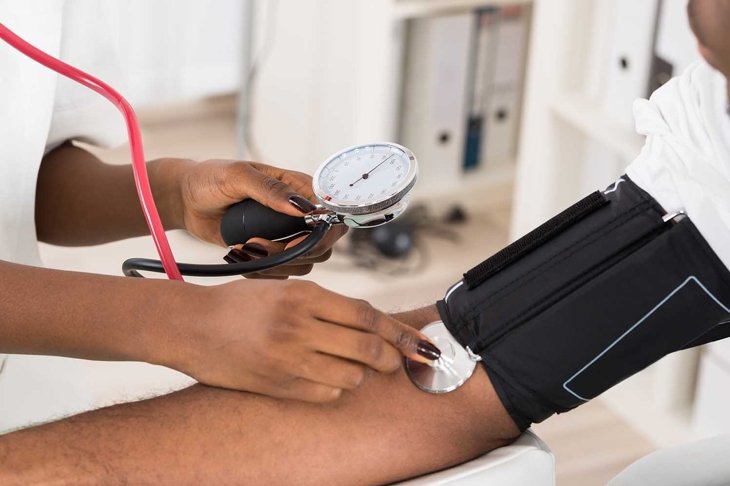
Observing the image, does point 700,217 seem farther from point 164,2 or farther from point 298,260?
point 164,2

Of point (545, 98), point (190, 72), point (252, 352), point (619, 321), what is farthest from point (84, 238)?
point (190, 72)

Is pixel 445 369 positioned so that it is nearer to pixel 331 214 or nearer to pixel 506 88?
pixel 331 214

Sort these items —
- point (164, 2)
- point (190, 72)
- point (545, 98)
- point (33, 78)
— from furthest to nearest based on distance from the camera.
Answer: point (190, 72), point (164, 2), point (545, 98), point (33, 78)

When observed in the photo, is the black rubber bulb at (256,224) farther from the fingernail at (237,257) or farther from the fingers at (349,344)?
the fingers at (349,344)

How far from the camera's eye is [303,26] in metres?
2.87

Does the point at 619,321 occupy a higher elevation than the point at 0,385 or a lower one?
higher

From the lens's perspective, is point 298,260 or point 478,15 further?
point 478,15

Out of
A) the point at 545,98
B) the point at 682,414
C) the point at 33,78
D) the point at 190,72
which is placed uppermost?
the point at 33,78

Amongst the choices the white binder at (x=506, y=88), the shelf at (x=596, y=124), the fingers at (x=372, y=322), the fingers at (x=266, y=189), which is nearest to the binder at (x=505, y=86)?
the white binder at (x=506, y=88)

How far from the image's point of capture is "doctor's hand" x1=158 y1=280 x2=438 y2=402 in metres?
0.80

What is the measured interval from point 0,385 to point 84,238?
0.71 feet

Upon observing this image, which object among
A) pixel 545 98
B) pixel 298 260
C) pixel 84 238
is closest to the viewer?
pixel 298 260

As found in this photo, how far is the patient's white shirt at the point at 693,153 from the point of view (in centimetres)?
85

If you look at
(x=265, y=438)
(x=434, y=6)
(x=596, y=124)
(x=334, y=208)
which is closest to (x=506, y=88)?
(x=434, y=6)
